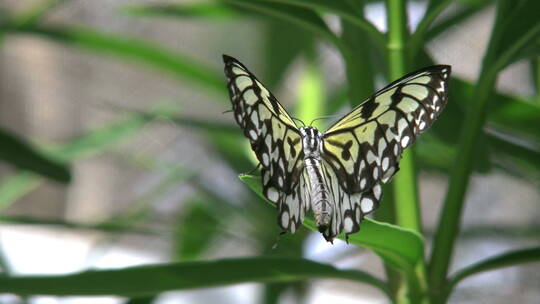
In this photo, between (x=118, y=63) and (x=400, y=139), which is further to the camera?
(x=118, y=63)

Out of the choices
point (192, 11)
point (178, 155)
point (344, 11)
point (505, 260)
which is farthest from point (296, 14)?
point (178, 155)

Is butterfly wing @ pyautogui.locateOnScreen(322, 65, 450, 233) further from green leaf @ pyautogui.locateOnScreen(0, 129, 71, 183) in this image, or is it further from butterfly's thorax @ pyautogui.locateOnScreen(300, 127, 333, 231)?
green leaf @ pyautogui.locateOnScreen(0, 129, 71, 183)

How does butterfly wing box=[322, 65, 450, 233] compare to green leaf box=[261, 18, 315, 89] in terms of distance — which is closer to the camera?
butterfly wing box=[322, 65, 450, 233]

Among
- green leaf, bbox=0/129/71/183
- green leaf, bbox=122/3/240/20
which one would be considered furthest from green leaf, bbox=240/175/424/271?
green leaf, bbox=122/3/240/20

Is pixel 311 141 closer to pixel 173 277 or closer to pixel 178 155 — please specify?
pixel 173 277

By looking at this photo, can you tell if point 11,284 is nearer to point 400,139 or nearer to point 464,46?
point 400,139

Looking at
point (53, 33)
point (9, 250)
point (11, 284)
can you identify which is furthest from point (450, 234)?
point (9, 250)

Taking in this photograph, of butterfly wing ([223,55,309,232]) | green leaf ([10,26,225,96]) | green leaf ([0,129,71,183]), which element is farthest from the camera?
green leaf ([10,26,225,96])
